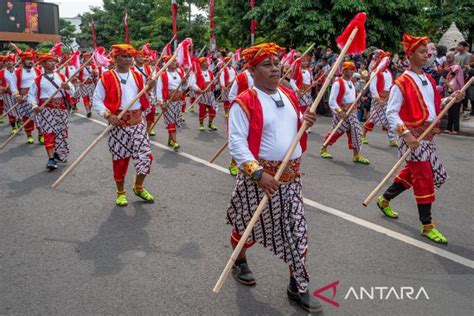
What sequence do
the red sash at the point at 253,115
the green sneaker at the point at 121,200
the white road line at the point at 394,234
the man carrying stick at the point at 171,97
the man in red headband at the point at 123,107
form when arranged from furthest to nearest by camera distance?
the man carrying stick at the point at 171,97
the green sneaker at the point at 121,200
the man in red headband at the point at 123,107
the white road line at the point at 394,234
the red sash at the point at 253,115

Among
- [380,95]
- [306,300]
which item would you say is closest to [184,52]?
[306,300]

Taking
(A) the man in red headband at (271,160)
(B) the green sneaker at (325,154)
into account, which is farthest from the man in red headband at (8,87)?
(A) the man in red headband at (271,160)

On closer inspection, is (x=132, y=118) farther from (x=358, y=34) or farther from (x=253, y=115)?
(x=358, y=34)

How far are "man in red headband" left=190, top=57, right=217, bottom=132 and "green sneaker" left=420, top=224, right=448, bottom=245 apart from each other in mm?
7612

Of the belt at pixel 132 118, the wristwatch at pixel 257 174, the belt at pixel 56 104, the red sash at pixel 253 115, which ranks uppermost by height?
the red sash at pixel 253 115

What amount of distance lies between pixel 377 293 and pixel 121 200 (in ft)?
11.5

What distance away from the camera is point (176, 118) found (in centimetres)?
997

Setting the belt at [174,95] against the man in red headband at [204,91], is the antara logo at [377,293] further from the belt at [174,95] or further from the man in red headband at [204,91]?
the man in red headband at [204,91]

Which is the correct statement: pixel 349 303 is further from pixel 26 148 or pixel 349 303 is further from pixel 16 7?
pixel 16 7

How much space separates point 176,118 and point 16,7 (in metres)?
66.6

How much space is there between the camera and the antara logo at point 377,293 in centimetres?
364

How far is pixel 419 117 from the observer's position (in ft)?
15.5

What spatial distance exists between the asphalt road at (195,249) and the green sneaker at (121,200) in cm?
12

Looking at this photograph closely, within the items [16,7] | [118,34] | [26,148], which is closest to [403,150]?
[26,148]
